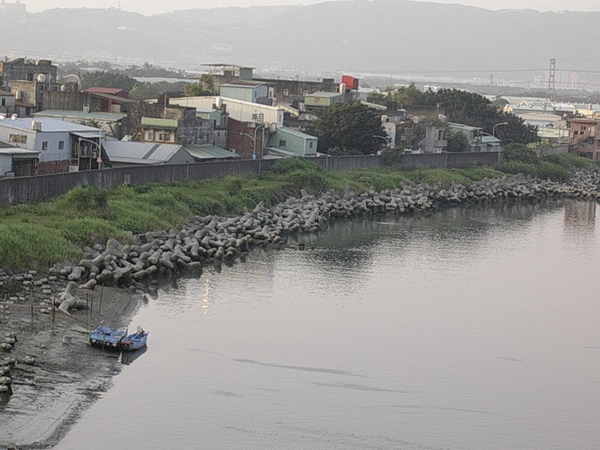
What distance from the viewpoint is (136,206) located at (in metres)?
24.9

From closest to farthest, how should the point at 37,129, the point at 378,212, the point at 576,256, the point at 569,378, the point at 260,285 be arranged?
1. the point at 569,378
2. the point at 260,285
3. the point at 37,129
4. the point at 576,256
5. the point at 378,212

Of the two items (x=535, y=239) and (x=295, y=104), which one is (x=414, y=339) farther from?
(x=295, y=104)

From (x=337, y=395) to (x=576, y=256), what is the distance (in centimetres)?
1698

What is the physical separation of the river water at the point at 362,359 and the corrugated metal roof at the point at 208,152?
7738 millimetres

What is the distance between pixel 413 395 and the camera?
15.1 m

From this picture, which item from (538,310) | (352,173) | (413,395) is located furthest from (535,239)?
(413,395)

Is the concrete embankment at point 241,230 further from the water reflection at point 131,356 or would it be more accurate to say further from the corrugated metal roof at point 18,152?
the corrugated metal roof at point 18,152

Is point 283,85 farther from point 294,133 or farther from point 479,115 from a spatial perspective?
point 294,133

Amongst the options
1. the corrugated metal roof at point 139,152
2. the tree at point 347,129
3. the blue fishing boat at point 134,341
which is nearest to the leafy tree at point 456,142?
the tree at point 347,129

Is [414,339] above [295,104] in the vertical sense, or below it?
below

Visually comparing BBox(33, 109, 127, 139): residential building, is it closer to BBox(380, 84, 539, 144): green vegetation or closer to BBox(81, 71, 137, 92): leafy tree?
BBox(380, 84, 539, 144): green vegetation

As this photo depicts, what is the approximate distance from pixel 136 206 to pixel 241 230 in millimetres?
2882

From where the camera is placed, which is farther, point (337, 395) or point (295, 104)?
point (295, 104)

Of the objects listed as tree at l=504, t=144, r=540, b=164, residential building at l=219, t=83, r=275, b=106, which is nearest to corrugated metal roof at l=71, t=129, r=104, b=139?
residential building at l=219, t=83, r=275, b=106
